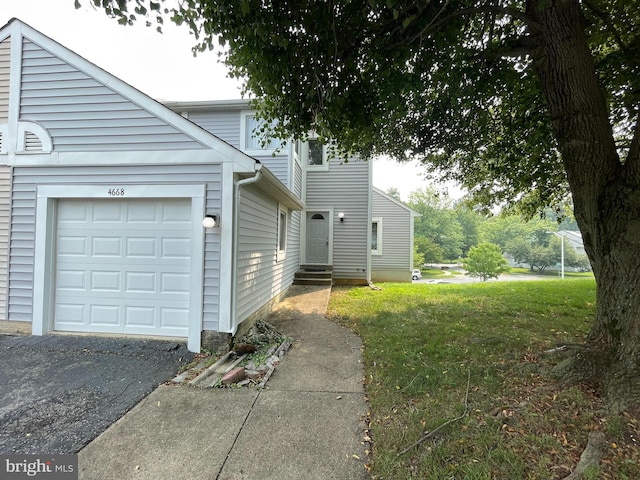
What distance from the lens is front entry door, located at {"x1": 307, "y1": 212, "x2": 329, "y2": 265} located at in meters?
10.8

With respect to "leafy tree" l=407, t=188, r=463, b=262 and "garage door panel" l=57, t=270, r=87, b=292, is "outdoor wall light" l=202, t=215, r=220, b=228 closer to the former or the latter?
"garage door panel" l=57, t=270, r=87, b=292

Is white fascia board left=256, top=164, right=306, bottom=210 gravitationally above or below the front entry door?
above

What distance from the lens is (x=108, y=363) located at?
3.87 m

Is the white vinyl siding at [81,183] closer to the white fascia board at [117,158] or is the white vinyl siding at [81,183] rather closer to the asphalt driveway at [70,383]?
the white fascia board at [117,158]

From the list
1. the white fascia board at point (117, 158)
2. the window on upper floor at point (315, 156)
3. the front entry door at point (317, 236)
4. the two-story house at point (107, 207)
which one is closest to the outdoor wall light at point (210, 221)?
the two-story house at point (107, 207)

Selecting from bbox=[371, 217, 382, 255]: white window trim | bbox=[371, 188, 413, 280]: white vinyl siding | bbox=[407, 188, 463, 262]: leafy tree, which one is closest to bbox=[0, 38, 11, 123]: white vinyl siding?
bbox=[371, 188, 413, 280]: white vinyl siding

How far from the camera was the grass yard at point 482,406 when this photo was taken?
6.58ft

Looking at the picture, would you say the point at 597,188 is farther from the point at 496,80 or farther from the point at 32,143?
the point at 32,143

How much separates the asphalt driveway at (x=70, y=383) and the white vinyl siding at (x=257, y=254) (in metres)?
1.36

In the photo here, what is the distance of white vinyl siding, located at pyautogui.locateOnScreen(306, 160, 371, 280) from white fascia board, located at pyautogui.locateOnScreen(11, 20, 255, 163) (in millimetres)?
6388

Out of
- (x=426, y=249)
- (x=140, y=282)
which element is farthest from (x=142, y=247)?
(x=426, y=249)

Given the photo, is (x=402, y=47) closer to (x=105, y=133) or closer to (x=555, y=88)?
(x=555, y=88)

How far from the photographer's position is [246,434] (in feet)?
8.25

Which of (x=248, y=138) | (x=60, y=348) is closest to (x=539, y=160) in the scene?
(x=248, y=138)
